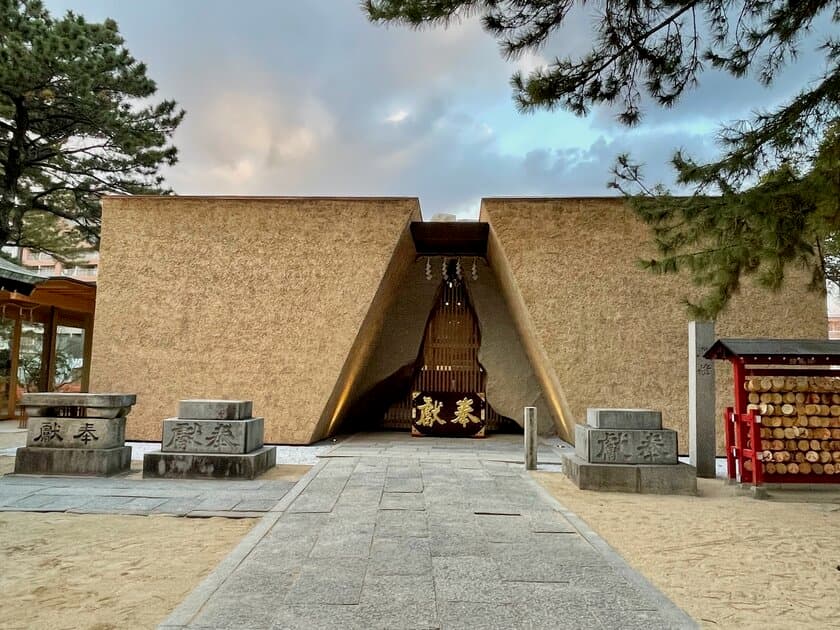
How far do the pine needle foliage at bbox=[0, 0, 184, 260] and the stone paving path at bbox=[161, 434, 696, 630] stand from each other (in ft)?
28.6

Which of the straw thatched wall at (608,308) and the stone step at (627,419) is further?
the straw thatched wall at (608,308)

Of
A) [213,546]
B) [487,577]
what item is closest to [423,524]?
[487,577]

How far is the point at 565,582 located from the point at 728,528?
6.81 ft

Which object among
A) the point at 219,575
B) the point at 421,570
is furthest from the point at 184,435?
the point at 421,570

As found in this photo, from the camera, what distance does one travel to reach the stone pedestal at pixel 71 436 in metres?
5.42

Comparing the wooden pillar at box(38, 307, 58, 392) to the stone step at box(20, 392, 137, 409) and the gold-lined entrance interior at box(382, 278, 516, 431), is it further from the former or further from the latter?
the gold-lined entrance interior at box(382, 278, 516, 431)

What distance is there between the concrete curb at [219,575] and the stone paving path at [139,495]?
1.29 ft

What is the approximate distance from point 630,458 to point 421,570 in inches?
132

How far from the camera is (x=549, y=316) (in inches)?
303

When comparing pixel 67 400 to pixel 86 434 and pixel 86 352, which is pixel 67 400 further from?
pixel 86 352

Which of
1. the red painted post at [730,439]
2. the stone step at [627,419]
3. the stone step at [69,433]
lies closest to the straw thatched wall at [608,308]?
the red painted post at [730,439]

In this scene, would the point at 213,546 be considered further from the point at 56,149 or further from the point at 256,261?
the point at 56,149

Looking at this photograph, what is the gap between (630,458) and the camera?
5297 mm

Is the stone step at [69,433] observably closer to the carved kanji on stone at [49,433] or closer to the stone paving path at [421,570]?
the carved kanji on stone at [49,433]
